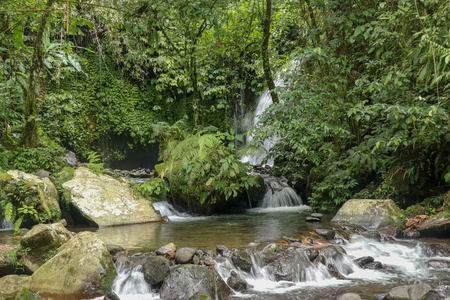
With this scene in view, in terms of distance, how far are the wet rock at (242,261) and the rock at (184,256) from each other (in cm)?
59

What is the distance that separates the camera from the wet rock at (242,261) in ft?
16.1

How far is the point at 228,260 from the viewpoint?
5027 mm

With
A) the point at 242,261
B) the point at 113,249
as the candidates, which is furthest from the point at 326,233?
the point at 113,249

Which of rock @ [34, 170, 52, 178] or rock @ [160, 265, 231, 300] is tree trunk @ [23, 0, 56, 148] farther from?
rock @ [160, 265, 231, 300]

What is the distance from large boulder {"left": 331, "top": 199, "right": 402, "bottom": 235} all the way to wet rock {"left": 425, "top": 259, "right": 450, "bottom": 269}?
4.21 feet

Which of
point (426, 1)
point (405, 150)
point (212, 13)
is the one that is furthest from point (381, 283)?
point (212, 13)

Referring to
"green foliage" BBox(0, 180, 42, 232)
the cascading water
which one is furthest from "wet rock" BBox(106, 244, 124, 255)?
the cascading water

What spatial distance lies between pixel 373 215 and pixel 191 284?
13.8 ft

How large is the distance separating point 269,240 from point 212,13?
4.12 metres

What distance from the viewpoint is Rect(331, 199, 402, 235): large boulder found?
665cm

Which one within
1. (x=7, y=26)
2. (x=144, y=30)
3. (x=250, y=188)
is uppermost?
(x=7, y=26)

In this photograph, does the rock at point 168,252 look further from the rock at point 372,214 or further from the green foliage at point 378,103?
the rock at point 372,214

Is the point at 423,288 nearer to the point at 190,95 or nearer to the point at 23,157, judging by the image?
the point at 23,157

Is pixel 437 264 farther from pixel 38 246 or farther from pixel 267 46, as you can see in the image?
pixel 267 46
